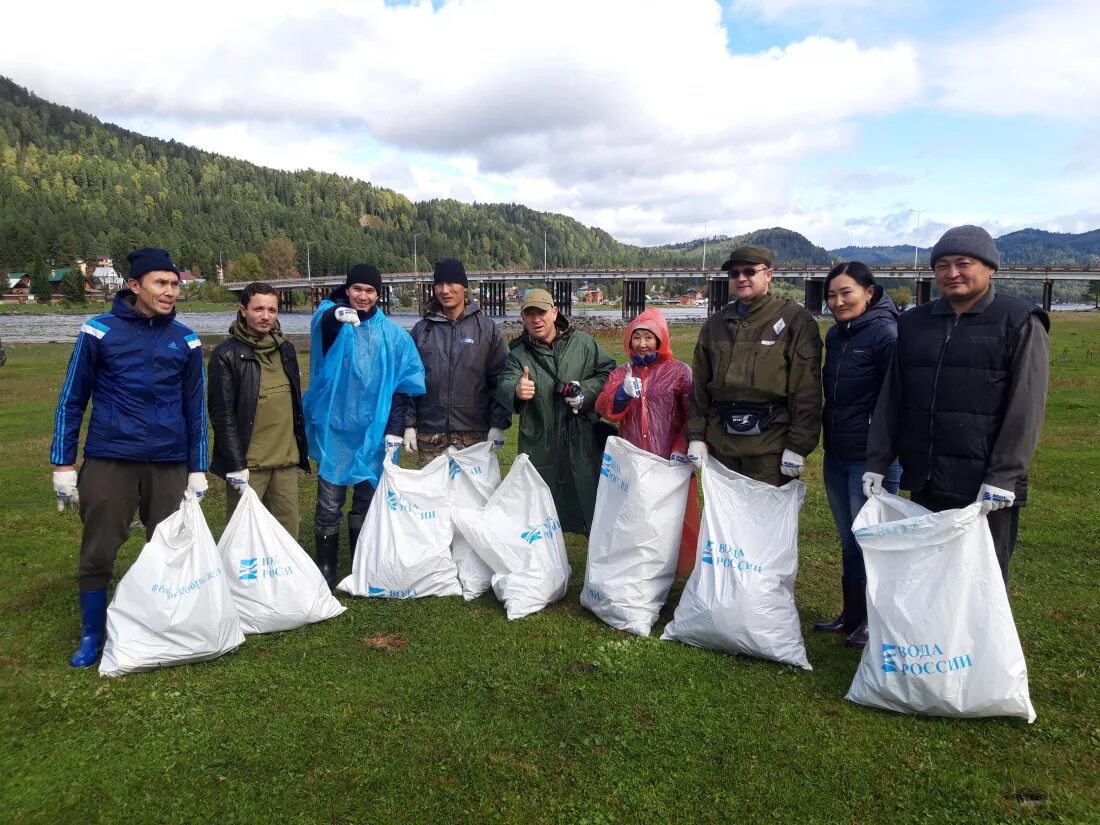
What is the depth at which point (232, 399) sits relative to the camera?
4.15 m

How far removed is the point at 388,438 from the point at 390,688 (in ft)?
5.89

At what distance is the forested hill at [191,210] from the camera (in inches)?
3878

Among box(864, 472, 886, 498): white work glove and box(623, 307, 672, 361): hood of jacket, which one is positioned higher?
box(623, 307, 672, 361): hood of jacket

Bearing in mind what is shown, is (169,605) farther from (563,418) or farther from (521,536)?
(563,418)

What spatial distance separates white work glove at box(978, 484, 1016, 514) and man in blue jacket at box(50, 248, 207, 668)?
3.98 metres

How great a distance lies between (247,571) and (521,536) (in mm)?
1676

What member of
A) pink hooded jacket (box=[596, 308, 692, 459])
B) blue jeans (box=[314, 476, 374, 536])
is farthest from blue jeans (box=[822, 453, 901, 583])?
blue jeans (box=[314, 476, 374, 536])

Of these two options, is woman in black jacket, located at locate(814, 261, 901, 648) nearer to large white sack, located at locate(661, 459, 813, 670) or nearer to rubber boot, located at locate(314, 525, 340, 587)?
large white sack, located at locate(661, 459, 813, 670)

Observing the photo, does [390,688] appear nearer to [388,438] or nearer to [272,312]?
[388,438]

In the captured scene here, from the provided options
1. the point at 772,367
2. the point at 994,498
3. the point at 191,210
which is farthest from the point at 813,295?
the point at 191,210

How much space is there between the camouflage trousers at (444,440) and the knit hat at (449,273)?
1060 millimetres

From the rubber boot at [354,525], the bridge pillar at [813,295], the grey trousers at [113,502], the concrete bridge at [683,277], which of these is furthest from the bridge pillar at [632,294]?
the grey trousers at [113,502]

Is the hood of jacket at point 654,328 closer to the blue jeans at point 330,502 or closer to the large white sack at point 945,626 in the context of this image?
the large white sack at point 945,626

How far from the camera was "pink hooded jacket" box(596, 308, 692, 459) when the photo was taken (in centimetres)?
430
